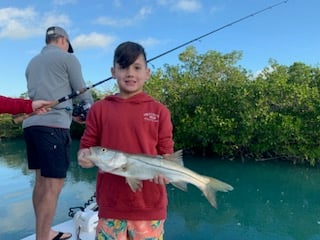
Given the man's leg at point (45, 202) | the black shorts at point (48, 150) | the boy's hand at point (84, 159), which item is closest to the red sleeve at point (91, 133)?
the boy's hand at point (84, 159)

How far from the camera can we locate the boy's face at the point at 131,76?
7.47ft

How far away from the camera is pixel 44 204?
127 inches

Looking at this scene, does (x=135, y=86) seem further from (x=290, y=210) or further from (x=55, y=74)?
(x=290, y=210)

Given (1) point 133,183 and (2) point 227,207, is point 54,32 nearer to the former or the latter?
(1) point 133,183

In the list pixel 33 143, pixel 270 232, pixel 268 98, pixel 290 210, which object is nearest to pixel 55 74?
pixel 33 143

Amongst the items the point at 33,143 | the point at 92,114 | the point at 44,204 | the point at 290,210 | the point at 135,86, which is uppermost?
the point at 135,86

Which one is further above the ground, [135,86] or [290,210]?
[135,86]

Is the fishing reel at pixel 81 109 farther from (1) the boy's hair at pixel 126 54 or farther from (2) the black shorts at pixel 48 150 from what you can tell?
(1) the boy's hair at pixel 126 54

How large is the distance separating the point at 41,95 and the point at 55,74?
0.73 feet

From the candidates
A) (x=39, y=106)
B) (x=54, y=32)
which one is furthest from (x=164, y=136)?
(x=54, y=32)

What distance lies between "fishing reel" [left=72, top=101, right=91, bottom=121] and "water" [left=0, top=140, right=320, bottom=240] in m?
2.50

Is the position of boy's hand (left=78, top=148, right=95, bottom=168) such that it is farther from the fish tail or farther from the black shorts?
the black shorts

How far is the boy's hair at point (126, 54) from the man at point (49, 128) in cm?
113

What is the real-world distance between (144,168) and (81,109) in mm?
1610
